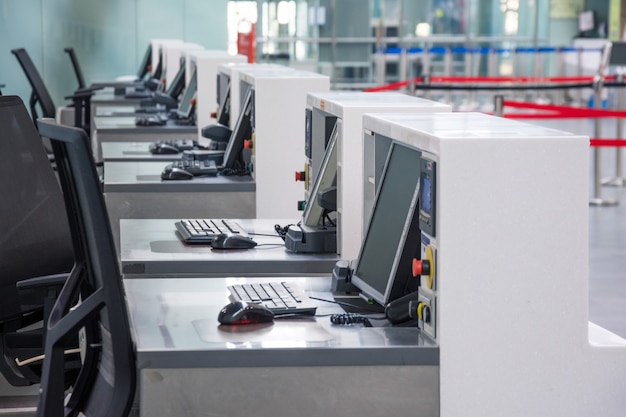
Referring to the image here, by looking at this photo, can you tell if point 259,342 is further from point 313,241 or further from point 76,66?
point 76,66

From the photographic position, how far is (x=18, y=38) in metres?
10.6

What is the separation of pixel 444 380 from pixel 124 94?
8557mm

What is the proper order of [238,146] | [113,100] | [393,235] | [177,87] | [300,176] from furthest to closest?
[113,100]
[177,87]
[238,146]
[300,176]
[393,235]

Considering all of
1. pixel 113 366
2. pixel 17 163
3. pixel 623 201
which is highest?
pixel 17 163

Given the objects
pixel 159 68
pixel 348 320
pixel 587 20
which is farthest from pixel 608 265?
pixel 587 20

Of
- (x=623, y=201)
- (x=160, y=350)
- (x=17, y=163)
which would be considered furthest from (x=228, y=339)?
(x=623, y=201)

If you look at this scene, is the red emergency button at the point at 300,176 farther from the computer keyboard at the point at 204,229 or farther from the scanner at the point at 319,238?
the scanner at the point at 319,238

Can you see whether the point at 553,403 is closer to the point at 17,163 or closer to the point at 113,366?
the point at 113,366

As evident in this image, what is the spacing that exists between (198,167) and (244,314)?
7.56 ft

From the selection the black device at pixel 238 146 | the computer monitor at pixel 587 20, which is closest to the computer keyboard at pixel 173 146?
the black device at pixel 238 146

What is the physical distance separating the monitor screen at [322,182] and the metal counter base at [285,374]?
3.40ft

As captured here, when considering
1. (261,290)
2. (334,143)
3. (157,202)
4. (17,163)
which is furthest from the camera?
(157,202)

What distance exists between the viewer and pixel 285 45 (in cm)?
1858

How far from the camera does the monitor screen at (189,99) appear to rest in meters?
6.96
